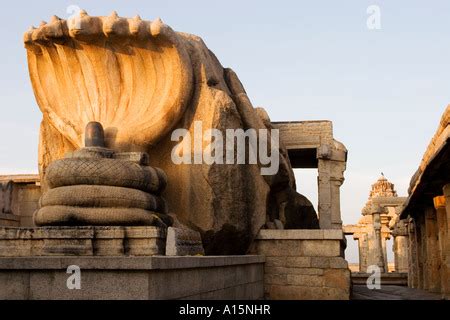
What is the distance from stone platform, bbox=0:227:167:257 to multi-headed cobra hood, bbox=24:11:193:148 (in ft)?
8.94

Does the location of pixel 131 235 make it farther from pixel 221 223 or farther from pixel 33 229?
pixel 221 223

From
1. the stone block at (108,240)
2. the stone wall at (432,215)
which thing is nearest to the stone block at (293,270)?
the stone wall at (432,215)

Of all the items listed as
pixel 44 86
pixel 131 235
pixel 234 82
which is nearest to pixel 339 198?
pixel 234 82

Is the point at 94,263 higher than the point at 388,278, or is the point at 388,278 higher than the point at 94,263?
the point at 94,263

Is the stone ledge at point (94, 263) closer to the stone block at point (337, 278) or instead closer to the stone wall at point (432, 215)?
Answer: the stone wall at point (432, 215)

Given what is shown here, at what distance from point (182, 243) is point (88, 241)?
4.24 ft

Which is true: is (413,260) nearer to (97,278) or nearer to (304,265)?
(304,265)

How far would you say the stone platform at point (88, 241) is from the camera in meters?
8.00

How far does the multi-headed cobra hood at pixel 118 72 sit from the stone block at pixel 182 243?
2276 millimetres

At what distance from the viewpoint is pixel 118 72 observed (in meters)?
11.0

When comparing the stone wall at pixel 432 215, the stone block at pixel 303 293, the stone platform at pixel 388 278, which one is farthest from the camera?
the stone platform at pixel 388 278

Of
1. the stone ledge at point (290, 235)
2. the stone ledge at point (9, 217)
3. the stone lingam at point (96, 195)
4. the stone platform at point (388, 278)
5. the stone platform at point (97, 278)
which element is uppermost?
the stone ledge at point (9, 217)

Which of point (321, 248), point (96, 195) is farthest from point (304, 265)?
point (96, 195)

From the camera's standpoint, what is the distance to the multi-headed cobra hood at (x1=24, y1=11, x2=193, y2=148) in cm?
1048
